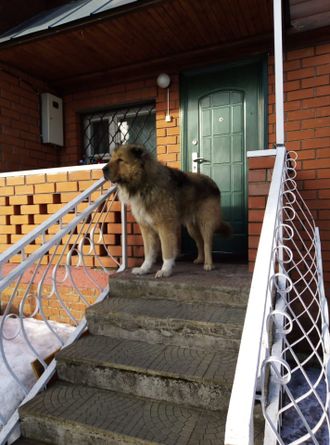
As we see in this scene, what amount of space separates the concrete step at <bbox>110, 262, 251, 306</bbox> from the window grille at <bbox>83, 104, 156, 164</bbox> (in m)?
2.23

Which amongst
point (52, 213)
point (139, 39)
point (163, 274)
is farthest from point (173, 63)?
point (163, 274)

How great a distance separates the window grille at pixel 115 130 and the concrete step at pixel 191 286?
7.30 feet

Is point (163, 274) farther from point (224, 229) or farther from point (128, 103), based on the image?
point (128, 103)

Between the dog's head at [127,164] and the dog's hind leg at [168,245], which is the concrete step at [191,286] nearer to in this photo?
the dog's hind leg at [168,245]

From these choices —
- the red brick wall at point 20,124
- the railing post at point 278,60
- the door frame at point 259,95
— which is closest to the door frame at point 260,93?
the door frame at point 259,95

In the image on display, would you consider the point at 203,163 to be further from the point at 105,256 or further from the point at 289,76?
the point at 105,256

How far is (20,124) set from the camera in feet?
14.2

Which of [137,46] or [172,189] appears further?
[137,46]

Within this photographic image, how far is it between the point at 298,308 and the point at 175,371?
1744mm

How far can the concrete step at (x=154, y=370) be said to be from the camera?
1837 millimetres

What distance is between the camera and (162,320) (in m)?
2.26

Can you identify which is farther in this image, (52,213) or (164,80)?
(164,80)

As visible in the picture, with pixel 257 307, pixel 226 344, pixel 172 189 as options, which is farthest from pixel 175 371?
pixel 172 189

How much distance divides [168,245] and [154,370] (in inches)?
44.1
